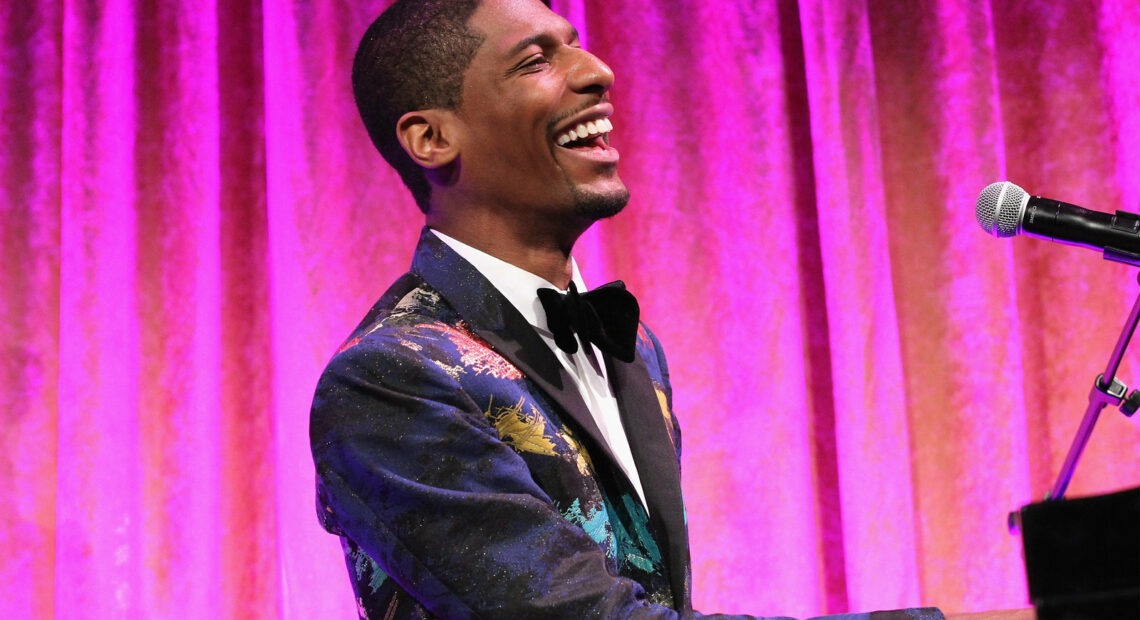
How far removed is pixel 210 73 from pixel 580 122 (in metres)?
1.60

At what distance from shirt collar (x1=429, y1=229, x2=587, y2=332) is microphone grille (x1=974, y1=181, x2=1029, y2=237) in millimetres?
622

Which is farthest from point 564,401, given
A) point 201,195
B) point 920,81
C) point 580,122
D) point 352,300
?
point 920,81

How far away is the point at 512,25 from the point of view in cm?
166

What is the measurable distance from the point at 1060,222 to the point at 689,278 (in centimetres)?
151

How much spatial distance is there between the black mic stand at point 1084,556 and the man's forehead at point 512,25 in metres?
0.98

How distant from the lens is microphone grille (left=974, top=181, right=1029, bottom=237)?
161 cm

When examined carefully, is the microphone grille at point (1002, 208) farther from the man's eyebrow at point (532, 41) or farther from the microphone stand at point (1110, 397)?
the man's eyebrow at point (532, 41)

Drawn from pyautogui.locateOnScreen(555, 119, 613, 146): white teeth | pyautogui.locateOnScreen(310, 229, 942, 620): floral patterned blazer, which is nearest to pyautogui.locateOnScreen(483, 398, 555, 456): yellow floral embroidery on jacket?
pyautogui.locateOnScreen(310, 229, 942, 620): floral patterned blazer

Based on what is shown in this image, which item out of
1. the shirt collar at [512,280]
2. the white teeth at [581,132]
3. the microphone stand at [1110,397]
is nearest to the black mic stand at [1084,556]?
the shirt collar at [512,280]

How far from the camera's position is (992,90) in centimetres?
300

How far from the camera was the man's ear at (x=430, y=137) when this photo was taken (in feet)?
5.36

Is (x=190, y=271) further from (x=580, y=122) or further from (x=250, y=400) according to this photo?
(x=580, y=122)

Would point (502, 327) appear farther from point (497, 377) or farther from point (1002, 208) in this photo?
point (1002, 208)

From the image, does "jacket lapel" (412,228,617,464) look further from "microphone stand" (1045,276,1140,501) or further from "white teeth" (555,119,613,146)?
"microphone stand" (1045,276,1140,501)
